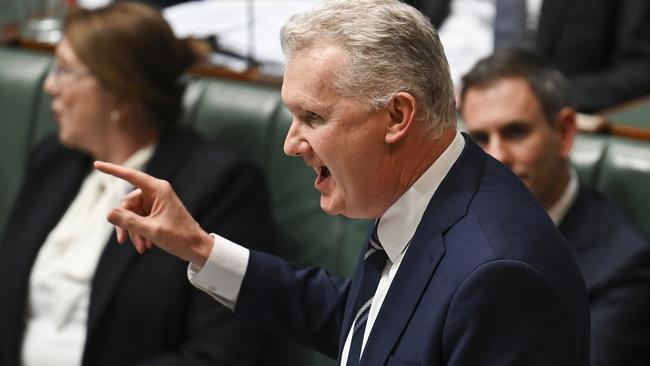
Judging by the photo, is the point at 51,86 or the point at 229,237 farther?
the point at 51,86

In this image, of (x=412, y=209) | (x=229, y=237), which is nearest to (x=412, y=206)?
(x=412, y=209)

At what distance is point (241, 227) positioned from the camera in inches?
85.8

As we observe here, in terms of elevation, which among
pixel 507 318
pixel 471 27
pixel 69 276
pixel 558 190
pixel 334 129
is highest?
pixel 334 129

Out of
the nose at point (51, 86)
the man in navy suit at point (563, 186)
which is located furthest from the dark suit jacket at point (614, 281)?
the nose at point (51, 86)

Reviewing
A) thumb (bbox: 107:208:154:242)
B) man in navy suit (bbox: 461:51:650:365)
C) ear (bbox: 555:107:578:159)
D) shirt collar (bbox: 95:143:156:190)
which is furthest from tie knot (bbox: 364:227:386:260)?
shirt collar (bbox: 95:143:156:190)

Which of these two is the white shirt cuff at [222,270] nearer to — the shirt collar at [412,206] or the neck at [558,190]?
the shirt collar at [412,206]

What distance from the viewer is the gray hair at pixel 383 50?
4.02 feet

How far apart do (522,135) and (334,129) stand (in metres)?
0.82

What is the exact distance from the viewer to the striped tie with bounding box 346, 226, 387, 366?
1.34 meters

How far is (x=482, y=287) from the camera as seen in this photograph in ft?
3.80

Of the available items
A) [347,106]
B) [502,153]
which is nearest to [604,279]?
[502,153]

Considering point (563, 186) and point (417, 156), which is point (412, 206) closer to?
point (417, 156)

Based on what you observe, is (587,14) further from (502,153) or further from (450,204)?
(450,204)

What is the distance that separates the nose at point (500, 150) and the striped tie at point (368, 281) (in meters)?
0.67
